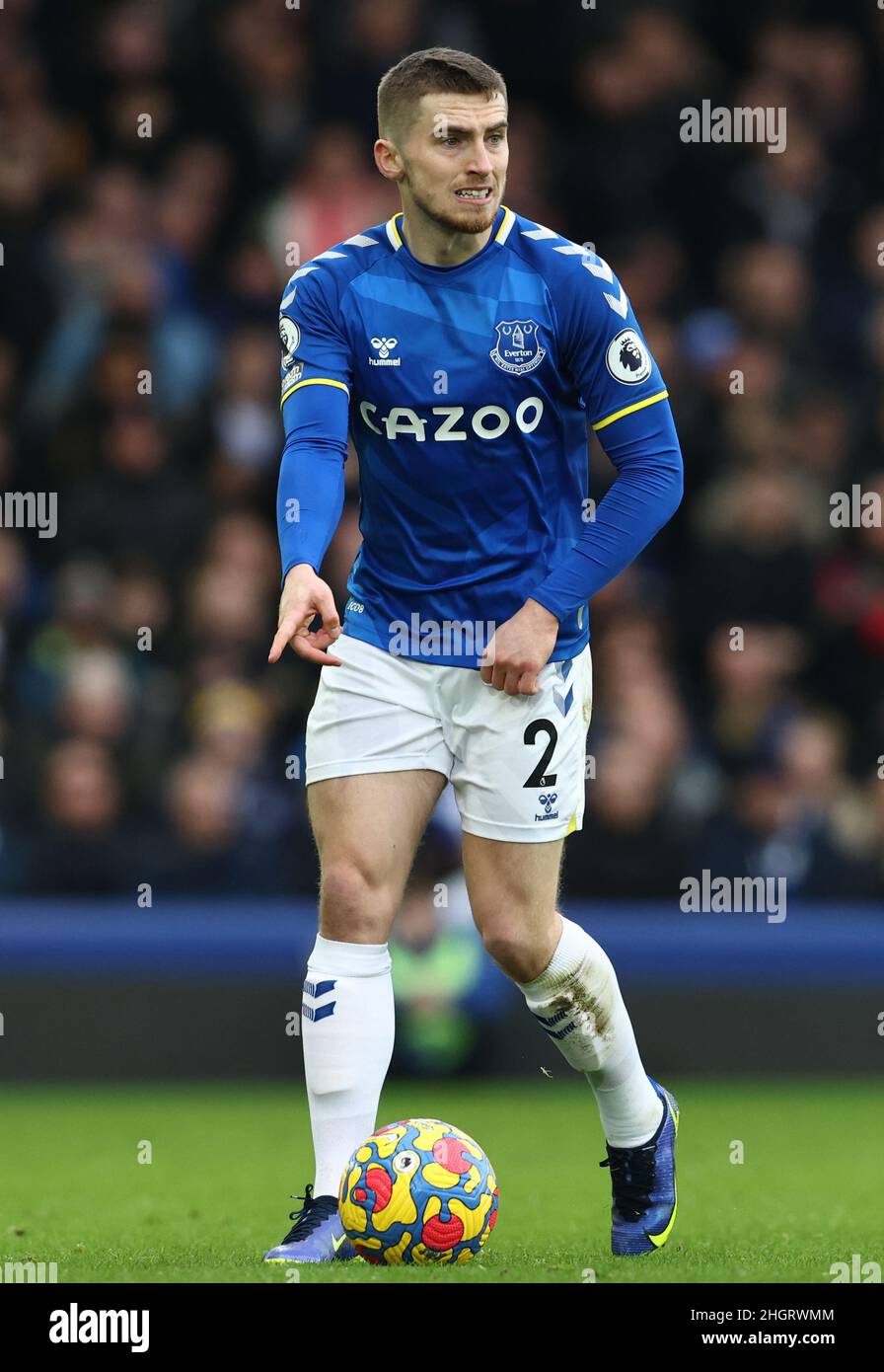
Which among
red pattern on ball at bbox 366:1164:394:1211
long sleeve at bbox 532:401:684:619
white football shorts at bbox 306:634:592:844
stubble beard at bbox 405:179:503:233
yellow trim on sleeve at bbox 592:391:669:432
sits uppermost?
stubble beard at bbox 405:179:503:233

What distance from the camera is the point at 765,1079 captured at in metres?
10.1

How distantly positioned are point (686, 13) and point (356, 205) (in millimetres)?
3113

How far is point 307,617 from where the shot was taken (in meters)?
5.03

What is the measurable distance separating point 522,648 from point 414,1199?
1.32m

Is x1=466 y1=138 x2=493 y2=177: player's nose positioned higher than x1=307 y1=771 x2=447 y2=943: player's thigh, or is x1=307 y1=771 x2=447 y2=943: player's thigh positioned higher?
x1=466 y1=138 x2=493 y2=177: player's nose

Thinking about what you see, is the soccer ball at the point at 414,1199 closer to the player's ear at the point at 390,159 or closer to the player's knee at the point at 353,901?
the player's knee at the point at 353,901

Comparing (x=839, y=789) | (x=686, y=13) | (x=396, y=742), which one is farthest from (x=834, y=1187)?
(x=686, y=13)

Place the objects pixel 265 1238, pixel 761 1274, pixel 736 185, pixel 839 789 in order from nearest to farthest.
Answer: pixel 761 1274 → pixel 265 1238 → pixel 839 789 → pixel 736 185

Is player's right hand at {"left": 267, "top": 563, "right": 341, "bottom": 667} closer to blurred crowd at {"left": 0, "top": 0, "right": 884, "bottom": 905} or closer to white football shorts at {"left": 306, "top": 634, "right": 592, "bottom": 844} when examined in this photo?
white football shorts at {"left": 306, "top": 634, "right": 592, "bottom": 844}

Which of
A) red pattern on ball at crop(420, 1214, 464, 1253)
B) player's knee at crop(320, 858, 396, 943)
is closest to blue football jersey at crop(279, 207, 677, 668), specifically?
player's knee at crop(320, 858, 396, 943)

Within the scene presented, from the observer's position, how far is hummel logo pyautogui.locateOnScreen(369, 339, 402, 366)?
5.46 m

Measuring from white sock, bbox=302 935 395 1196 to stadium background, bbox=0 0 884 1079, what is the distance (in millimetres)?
4059

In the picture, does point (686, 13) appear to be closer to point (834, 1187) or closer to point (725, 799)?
point (725, 799)

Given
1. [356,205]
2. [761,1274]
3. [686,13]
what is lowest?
[761,1274]
